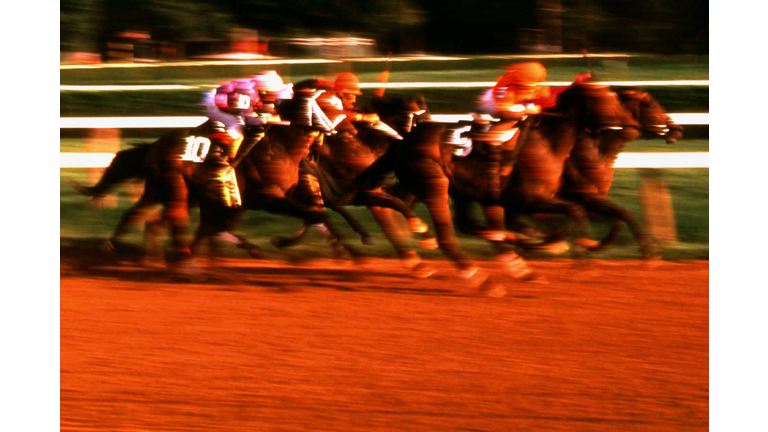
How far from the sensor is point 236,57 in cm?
1102

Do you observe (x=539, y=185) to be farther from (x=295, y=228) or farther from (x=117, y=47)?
(x=117, y=47)

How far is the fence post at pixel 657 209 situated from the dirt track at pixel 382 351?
→ 2.19ft

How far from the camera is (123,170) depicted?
19.7ft

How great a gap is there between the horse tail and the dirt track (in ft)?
1.88

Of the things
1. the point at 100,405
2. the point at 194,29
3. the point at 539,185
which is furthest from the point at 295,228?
the point at 194,29

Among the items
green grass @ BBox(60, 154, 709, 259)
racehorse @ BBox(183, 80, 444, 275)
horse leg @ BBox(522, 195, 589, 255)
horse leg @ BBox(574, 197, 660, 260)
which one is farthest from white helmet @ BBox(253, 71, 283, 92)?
horse leg @ BBox(574, 197, 660, 260)

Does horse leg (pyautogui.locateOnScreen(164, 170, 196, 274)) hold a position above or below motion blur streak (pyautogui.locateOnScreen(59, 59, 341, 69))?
below

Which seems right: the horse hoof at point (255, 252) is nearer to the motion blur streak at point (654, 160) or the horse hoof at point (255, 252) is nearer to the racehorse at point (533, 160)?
the racehorse at point (533, 160)

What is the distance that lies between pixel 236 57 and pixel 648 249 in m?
6.72

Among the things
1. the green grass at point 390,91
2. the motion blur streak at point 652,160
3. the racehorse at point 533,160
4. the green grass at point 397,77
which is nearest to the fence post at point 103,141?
the green grass at point 390,91

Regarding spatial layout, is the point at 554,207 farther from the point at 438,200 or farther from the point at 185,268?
the point at 185,268

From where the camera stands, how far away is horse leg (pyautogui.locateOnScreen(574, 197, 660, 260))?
5578 millimetres

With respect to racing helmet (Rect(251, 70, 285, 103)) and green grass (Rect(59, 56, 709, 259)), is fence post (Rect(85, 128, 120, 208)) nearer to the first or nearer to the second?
green grass (Rect(59, 56, 709, 259))

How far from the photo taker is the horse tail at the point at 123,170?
5.91 meters
